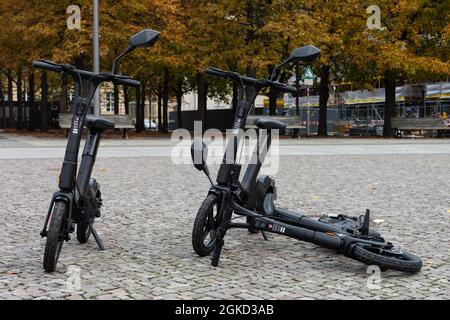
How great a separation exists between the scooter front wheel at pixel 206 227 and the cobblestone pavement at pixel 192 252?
106mm

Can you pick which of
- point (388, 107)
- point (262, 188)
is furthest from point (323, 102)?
point (262, 188)

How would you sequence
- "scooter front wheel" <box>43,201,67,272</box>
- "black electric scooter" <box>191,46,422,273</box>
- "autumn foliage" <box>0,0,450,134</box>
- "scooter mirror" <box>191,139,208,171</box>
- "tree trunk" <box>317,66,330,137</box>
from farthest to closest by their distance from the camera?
"tree trunk" <box>317,66,330,137</box>, "autumn foliage" <box>0,0,450,134</box>, "scooter mirror" <box>191,139,208,171</box>, "black electric scooter" <box>191,46,422,273</box>, "scooter front wheel" <box>43,201,67,272</box>

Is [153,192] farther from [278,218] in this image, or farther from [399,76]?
[399,76]

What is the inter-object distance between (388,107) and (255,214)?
25.8 meters

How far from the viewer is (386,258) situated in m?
4.29

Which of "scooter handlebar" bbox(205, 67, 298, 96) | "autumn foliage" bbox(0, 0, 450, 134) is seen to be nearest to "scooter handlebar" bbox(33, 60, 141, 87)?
"scooter handlebar" bbox(205, 67, 298, 96)

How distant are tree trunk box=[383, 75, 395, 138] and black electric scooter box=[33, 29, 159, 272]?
25.2 metres

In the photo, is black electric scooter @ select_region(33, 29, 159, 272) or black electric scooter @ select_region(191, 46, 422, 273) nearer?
black electric scooter @ select_region(33, 29, 159, 272)

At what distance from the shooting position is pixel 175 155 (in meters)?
16.3

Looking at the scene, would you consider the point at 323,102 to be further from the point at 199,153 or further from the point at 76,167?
the point at 76,167

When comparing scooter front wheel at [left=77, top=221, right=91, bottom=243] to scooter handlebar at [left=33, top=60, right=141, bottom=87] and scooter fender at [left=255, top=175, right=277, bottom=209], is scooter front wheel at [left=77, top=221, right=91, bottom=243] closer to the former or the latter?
scooter handlebar at [left=33, top=60, right=141, bottom=87]

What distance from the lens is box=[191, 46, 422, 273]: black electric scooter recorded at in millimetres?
4402

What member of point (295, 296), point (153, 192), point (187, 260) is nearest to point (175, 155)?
point (153, 192)

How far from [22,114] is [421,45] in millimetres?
24518
